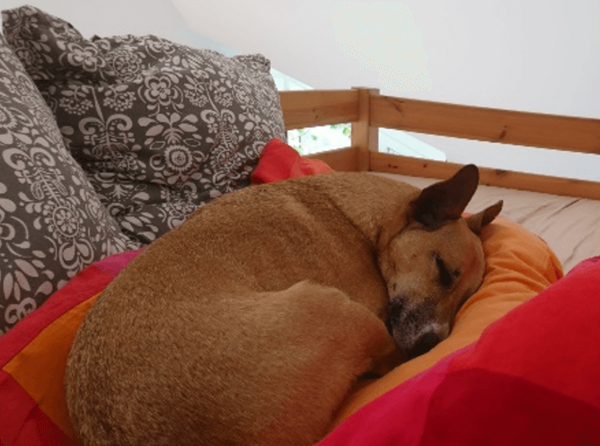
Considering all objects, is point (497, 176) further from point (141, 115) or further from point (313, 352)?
point (313, 352)

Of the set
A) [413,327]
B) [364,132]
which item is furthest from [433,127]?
[413,327]

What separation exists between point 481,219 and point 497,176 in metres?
1.78

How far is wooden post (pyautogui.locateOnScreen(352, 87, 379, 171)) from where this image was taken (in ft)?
12.0

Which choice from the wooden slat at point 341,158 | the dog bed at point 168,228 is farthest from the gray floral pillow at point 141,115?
the wooden slat at point 341,158

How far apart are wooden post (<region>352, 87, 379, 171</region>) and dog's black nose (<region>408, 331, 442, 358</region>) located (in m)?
Result: 2.60

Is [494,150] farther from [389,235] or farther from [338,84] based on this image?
[389,235]

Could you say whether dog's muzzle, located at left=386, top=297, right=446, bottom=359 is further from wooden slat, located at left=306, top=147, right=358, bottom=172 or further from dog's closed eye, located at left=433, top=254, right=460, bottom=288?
wooden slat, located at left=306, top=147, right=358, bottom=172

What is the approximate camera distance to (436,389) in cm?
65

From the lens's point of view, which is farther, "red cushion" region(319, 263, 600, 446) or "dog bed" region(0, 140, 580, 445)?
"dog bed" region(0, 140, 580, 445)

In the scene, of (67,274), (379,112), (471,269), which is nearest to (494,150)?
(379,112)

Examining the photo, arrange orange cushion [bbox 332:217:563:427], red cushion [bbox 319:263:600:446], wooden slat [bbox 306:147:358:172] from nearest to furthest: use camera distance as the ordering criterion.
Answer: red cushion [bbox 319:263:600:446] < orange cushion [bbox 332:217:563:427] < wooden slat [bbox 306:147:358:172]

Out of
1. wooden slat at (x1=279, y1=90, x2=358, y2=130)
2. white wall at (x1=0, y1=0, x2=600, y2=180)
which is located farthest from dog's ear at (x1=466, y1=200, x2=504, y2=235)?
white wall at (x1=0, y1=0, x2=600, y2=180)

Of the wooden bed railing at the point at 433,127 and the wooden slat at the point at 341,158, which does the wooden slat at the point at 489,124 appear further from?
the wooden slat at the point at 341,158

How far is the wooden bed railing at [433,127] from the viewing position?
299 cm
